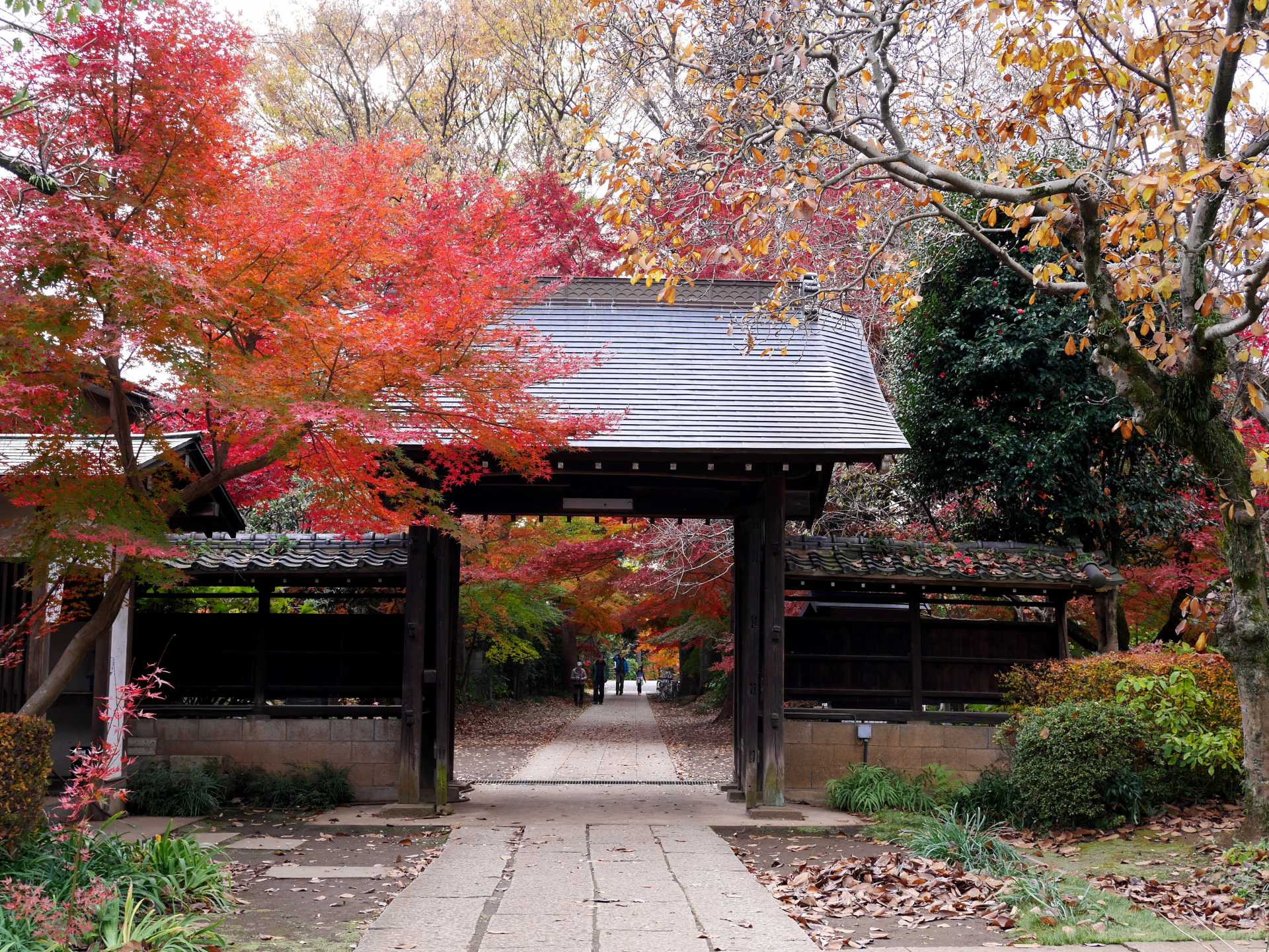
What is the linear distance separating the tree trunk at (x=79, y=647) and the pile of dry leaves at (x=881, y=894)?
479cm

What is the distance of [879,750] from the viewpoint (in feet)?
36.3

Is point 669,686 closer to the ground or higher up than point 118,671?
closer to the ground

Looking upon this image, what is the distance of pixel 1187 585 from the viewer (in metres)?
12.6

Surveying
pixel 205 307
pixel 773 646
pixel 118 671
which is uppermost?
pixel 205 307

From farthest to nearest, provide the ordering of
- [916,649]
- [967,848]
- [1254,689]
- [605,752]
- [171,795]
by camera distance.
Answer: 1. [605,752]
2. [916,649]
3. [171,795]
4. [967,848]
5. [1254,689]

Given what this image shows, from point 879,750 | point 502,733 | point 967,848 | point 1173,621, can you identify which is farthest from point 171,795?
point 1173,621

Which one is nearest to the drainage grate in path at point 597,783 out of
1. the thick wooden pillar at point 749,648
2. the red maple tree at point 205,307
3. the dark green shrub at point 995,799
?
the thick wooden pillar at point 749,648

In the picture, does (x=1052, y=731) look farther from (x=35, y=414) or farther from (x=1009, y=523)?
(x=35, y=414)

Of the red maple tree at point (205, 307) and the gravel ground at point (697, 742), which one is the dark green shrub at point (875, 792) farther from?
the red maple tree at point (205, 307)

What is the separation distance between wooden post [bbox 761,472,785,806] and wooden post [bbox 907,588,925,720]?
1.82m

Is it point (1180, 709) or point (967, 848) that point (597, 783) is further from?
point (1180, 709)

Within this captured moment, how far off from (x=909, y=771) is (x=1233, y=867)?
4.37m

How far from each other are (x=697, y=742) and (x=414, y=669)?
34.6 ft

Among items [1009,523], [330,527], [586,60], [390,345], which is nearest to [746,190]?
[390,345]
